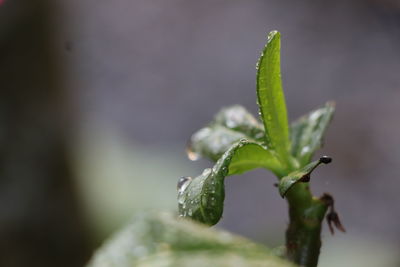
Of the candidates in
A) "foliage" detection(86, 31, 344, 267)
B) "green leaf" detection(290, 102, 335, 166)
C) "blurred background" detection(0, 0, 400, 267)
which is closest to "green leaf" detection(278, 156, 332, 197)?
"foliage" detection(86, 31, 344, 267)

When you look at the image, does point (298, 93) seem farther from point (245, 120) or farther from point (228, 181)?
point (245, 120)

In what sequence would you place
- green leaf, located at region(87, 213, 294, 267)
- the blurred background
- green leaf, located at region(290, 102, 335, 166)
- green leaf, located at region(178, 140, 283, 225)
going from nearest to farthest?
green leaf, located at region(87, 213, 294, 267) < green leaf, located at region(178, 140, 283, 225) < green leaf, located at region(290, 102, 335, 166) < the blurred background

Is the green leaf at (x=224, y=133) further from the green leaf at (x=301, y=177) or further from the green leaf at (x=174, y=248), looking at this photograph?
the green leaf at (x=174, y=248)

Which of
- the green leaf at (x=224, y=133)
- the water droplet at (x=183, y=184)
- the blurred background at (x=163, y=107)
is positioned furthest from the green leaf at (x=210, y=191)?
the blurred background at (x=163, y=107)

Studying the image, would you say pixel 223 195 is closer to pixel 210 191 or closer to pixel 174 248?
pixel 210 191

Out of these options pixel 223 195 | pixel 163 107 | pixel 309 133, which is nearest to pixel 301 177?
pixel 223 195

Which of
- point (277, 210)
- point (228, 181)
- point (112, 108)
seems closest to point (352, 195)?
point (277, 210)

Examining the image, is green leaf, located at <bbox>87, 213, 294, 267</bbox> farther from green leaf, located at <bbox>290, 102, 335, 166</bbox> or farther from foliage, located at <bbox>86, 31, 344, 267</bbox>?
green leaf, located at <bbox>290, 102, 335, 166</bbox>
